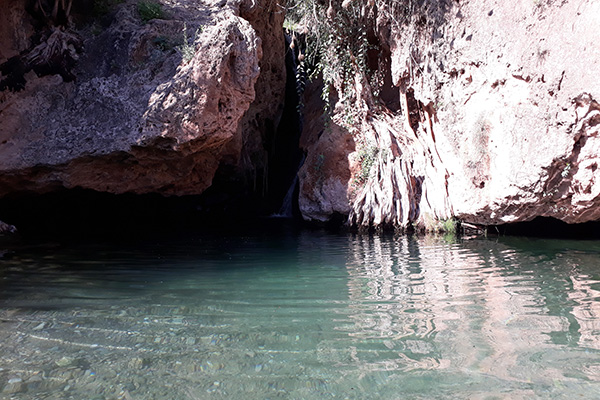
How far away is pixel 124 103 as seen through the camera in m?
7.43

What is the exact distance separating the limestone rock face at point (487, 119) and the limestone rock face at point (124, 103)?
3.42 m

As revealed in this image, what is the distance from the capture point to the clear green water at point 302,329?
7.30ft

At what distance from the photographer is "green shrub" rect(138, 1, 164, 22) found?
834 centimetres

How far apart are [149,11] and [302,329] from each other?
7.68m

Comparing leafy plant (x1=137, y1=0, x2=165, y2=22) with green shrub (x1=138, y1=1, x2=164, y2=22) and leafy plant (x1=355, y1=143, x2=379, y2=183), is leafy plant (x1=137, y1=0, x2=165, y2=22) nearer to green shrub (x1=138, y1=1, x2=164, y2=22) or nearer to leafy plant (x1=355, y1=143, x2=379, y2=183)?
green shrub (x1=138, y1=1, x2=164, y2=22)

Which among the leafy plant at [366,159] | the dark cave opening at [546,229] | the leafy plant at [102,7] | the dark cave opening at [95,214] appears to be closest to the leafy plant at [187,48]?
the leafy plant at [102,7]

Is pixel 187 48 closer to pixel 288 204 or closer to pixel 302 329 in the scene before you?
pixel 302 329

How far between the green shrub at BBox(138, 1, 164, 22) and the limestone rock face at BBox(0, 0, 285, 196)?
0.46 ft

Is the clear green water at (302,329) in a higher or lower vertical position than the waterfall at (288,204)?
lower

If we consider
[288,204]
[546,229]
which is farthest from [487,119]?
[288,204]

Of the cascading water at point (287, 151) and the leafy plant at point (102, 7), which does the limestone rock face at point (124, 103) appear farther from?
the cascading water at point (287, 151)

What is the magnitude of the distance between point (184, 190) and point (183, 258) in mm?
3934

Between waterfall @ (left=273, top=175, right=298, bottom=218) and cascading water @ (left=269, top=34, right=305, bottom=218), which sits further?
cascading water @ (left=269, top=34, right=305, bottom=218)

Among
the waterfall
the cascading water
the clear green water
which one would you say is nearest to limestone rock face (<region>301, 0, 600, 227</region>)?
the clear green water
